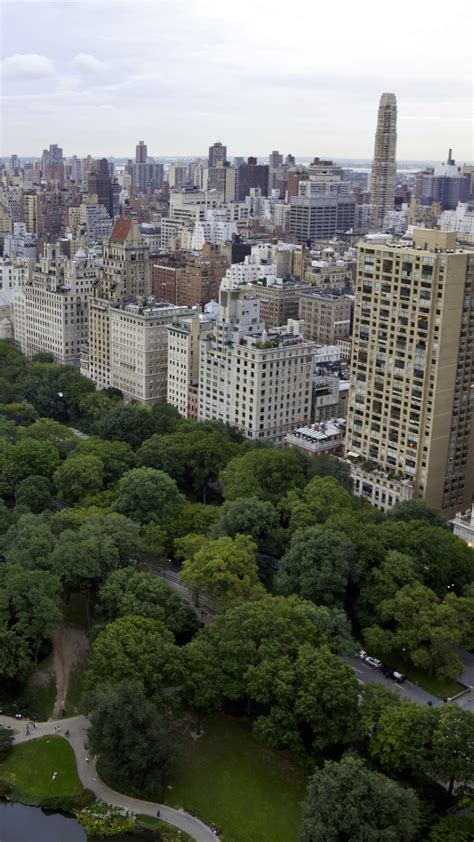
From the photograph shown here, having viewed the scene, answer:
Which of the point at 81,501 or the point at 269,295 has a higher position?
the point at 269,295

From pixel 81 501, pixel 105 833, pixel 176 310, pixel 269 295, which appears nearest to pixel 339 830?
pixel 105 833

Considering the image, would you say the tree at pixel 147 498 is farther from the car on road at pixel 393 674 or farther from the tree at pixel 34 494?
the car on road at pixel 393 674

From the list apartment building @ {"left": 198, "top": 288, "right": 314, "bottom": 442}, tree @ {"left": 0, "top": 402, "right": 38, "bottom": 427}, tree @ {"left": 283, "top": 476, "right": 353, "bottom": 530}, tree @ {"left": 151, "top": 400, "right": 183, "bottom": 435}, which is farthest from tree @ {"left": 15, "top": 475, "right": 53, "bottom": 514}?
apartment building @ {"left": 198, "top": 288, "right": 314, "bottom": 442}

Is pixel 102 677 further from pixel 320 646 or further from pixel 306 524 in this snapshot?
pixel 306 524

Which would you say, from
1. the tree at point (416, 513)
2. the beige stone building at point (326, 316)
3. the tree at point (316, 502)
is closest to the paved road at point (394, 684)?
the tree at point (316, 502)

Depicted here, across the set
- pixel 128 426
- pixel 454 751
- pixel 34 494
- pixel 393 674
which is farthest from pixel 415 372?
pixel 454 751

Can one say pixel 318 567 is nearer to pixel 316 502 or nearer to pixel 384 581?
pixel 384 581
